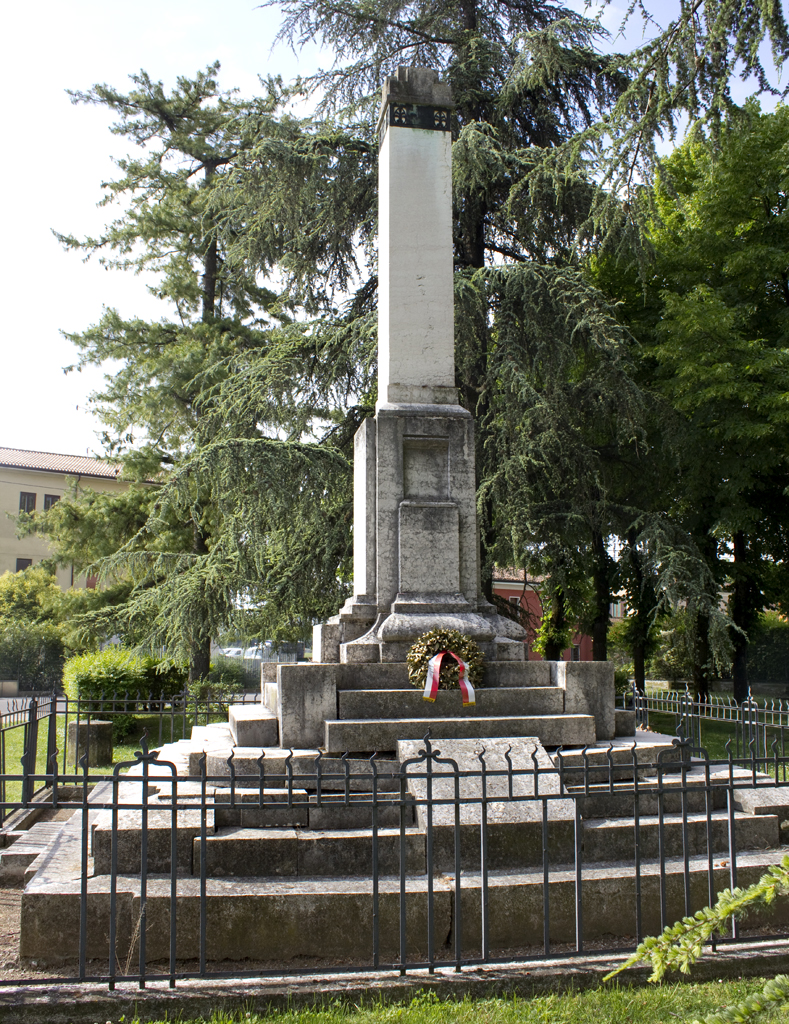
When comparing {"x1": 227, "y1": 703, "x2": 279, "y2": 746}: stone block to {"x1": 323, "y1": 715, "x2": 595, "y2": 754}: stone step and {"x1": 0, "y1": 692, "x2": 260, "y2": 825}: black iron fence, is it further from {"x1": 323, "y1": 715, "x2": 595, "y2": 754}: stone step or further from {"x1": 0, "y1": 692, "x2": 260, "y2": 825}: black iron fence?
{"x1": 0, "y1": 692, "x2": 260, "y2": 825}: black iron fence

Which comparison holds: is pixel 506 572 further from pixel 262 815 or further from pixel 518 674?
pixel 262 815

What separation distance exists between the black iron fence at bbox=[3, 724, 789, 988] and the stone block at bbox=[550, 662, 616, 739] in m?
1.04

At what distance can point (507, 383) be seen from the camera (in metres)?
12.9

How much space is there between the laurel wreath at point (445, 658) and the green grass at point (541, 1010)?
8.70ft

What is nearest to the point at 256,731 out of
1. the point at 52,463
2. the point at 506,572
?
the point at 506,572

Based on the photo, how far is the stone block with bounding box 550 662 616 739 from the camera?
6.62 m

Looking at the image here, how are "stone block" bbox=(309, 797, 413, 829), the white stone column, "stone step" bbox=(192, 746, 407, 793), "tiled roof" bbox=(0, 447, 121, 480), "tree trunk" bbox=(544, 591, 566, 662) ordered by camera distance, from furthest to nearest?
"tiled roof" bbox=(0, 447, 121, 480), "tree trunk" bbox=(544, 591, 566, 662), the white stone column, "stone step" bbox=(192, 746, 407, 793), "stone block" bbox=(309, 797, 413, 829)

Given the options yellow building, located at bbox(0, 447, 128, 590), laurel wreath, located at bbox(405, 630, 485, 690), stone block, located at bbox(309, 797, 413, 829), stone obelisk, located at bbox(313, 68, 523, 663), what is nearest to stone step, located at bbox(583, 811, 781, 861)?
stone block, located at bbox(309, 797, 413, 829)

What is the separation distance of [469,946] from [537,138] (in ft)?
49.2

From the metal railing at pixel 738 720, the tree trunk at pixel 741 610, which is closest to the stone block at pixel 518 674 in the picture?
the metal railing at pixel 738 720

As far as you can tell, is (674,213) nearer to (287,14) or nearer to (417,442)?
(287,14)

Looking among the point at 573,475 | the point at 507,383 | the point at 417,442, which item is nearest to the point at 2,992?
the point at 417,442

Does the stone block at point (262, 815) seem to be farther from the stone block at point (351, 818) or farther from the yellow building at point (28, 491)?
the yellow building at point (28, 491)

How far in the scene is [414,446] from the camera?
24.3 ft
